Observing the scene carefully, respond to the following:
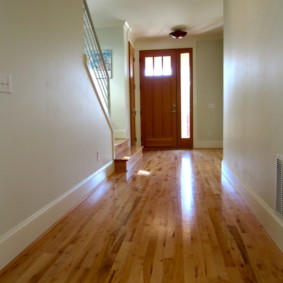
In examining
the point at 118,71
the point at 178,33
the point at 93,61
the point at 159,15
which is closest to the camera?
the point at 93,61

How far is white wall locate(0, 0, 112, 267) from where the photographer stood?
1650 mm

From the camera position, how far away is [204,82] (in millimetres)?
6570

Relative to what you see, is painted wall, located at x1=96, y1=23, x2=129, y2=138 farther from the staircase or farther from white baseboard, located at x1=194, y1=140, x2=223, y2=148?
white baseboard, located at x1=194, y1=140, x2=223, y2=148

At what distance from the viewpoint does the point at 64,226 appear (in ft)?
7.06

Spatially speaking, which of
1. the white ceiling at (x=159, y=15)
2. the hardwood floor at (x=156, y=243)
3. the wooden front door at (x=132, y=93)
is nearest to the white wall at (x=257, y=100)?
the hardwood floor at (x=156, y=243)

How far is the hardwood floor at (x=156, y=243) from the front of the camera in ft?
4.85

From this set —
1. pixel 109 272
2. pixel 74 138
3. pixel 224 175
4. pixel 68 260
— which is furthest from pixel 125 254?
pixel 224 175

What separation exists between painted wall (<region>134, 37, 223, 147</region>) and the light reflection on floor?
2125 mm

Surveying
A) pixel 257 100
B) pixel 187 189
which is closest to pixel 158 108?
pixel 187 189

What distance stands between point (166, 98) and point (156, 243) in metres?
5.18

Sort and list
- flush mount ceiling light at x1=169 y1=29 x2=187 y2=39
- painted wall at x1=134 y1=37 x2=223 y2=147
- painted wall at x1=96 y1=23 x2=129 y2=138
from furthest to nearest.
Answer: painted wall at x1=134 y1=37 x2=223 y2=147, flush mount ceiling light at x1=169 y1=29 x2=187 y2=39, painted wall at x1=96 y1=23 x2=129 y2=138

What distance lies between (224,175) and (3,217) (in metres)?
2.93

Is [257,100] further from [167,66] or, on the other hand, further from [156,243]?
[167,66]

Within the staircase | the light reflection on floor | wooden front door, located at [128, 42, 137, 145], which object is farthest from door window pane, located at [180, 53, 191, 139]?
the light reflection on floor
